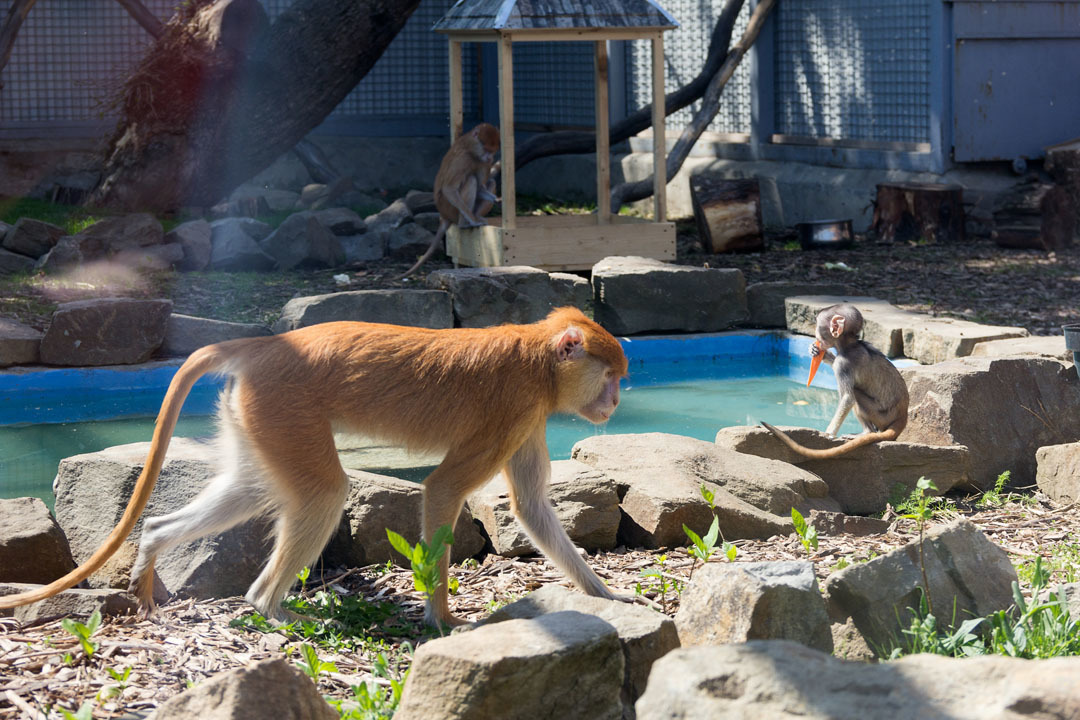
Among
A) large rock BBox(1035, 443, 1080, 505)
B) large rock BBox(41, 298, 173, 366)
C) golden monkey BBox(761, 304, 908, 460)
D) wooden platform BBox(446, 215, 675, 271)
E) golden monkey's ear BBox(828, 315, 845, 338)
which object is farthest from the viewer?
wooden platform BBox(446, 215, 675, 271)

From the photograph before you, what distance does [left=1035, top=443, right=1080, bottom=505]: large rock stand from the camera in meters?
5.29

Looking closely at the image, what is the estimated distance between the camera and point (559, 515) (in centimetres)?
483

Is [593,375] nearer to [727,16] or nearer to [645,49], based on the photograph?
[727,16]

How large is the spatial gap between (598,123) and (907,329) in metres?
4.21

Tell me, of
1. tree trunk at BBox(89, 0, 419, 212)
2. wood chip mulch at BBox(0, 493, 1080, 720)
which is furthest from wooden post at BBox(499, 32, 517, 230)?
wood chip mulch at BBox(0, 493, 1080, 720)

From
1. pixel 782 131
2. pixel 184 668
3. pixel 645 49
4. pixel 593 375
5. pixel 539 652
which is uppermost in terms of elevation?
pixel 645 49

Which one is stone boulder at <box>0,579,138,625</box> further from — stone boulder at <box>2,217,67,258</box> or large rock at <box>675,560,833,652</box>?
stone boulder at <box>2,217,67,258</box>

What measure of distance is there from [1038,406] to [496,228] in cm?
543

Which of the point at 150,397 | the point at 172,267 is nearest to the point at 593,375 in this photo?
the point at 150,397

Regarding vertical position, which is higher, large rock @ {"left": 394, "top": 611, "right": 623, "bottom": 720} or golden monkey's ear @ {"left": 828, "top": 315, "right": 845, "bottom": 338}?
golden monkey's ear @ {"left": 828, "top": 315, "right": 845, "bottom": 338}

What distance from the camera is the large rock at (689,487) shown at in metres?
4.89

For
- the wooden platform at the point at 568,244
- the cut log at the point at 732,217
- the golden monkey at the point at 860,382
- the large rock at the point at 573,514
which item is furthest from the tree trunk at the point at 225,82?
the large rock at the point at 573,514

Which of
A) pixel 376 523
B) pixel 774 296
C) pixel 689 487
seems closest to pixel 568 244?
A: pixel 774 296

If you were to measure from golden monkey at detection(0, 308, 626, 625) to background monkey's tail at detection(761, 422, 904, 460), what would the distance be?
180 cm
